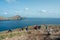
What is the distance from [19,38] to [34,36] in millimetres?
2007

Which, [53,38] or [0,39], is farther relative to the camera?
[0,39]

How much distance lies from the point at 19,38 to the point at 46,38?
11.6 ft

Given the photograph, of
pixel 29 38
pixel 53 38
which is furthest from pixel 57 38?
pixel 29 38

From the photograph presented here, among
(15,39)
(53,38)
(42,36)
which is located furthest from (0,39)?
(53,38)

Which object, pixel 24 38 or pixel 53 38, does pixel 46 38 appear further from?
pixel 24 38

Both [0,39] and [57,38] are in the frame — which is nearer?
[57,38]

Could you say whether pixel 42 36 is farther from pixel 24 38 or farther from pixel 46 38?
pixel 24 38

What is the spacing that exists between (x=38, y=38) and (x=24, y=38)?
1837mm

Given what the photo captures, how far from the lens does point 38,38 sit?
786 inches

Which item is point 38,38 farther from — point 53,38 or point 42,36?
point 53,38

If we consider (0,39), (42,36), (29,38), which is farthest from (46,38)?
(0,39)

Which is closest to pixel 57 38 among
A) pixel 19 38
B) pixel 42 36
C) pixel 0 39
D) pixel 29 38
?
pixel 42 36

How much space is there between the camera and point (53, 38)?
779 inches

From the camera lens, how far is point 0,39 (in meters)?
21.1
